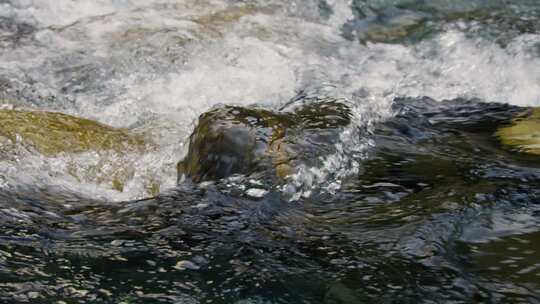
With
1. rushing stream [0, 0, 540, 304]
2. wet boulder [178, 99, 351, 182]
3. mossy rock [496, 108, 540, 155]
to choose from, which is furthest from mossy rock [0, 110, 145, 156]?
mossy rock [496, 108, 540, 155]

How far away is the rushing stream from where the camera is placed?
9.25 ft

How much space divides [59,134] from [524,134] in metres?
2.68

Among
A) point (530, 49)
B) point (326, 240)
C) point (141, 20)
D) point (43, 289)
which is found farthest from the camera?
point (141, 20)

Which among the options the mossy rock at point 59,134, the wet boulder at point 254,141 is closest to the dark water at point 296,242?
the wet boulder at point 254,141

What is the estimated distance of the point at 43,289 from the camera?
2662mm

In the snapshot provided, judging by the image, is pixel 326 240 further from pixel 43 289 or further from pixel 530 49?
pixel 530 49

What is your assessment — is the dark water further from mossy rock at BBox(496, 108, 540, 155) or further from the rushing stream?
mossy rock at BBox(496, 108, 540, 155)

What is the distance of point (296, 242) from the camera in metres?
3.09

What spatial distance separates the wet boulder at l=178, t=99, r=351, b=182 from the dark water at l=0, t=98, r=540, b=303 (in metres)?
0.14

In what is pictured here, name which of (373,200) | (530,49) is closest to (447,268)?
(373,200)

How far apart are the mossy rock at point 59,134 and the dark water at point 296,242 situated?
A: 59cm

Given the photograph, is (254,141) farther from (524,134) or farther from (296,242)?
(524,134)

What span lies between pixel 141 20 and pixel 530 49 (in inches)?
132

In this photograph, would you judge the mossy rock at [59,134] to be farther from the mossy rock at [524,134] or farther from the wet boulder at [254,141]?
the mossy rock at [524,134]
